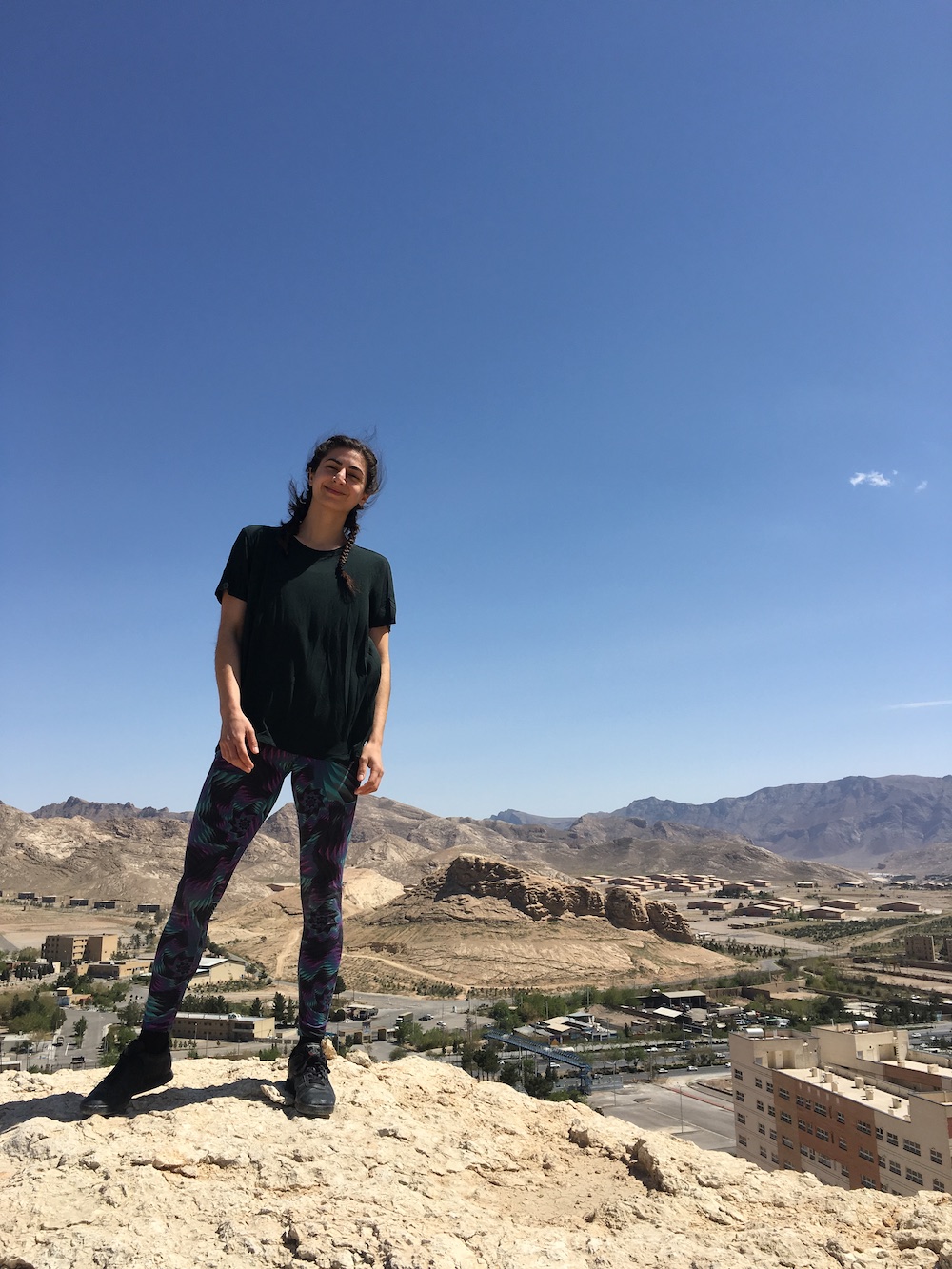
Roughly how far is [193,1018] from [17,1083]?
107ft

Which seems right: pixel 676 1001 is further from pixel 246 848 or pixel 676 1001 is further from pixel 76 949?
pixel 246 848

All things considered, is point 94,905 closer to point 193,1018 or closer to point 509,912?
point 509,912

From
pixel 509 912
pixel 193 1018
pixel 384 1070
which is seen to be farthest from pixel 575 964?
pixel 384 1070

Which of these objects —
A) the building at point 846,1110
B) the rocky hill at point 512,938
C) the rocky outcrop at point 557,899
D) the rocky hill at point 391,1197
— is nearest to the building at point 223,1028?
the rocky hill at point 512,938

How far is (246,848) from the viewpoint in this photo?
3266mm

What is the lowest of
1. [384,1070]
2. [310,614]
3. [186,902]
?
[384,1070]

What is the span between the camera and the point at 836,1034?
75.7 ft

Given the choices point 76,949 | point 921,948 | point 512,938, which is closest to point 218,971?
point 76,949

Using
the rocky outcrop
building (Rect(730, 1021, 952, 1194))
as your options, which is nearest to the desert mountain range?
the rocky outcrop

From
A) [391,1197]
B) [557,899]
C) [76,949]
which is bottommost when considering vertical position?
[76,949]

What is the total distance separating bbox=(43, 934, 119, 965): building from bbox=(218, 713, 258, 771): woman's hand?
60.5 meters

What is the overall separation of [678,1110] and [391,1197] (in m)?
29.6

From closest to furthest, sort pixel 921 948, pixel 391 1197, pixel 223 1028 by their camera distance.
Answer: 1. pixel 391 1197
2. pixel 223 1028
3. pixel 921 948

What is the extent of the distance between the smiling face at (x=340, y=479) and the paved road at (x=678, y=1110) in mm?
24571
